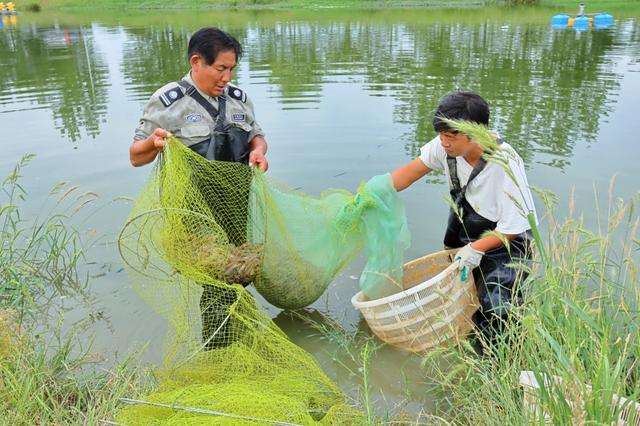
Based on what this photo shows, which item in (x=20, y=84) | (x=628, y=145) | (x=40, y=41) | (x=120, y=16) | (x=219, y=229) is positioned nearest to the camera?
(x=219, y=229)

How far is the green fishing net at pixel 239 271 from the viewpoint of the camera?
7.56ft

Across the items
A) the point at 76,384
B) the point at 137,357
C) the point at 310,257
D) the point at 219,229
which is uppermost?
the point at 219,229

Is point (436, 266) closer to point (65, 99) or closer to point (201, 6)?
point (65, 99)

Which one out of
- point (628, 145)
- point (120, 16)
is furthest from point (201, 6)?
point (628, 145)

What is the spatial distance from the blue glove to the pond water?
63 centimetres

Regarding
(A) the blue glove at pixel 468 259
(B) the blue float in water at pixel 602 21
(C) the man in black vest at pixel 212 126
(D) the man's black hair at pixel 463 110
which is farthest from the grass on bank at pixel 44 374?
(B) the blue float in water at pixel 602 21

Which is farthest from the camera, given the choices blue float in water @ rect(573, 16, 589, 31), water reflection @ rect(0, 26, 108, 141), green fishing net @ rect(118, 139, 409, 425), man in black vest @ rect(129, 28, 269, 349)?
blue float in water @ rect(573, 16, 589, 31)

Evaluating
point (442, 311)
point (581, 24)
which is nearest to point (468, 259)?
point (442, 311)

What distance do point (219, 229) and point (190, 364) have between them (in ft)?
2.26

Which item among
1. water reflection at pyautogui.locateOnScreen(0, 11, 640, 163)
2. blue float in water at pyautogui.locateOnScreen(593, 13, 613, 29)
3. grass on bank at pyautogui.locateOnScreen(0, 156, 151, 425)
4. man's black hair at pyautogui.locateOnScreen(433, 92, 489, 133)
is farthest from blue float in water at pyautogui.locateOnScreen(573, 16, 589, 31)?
grass on bank at pyautogui.locateOnScreen(0, 156, 151, 425)

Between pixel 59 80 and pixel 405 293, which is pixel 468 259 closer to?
pixel 405 293

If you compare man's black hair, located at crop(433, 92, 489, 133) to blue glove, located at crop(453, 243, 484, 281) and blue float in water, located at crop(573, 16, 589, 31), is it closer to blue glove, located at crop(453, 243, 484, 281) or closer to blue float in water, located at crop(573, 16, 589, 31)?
blue glove, located at crop(453, 243, 484, 281)

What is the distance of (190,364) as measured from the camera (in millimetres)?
2607

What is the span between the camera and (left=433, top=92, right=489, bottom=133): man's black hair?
2.66 metres
